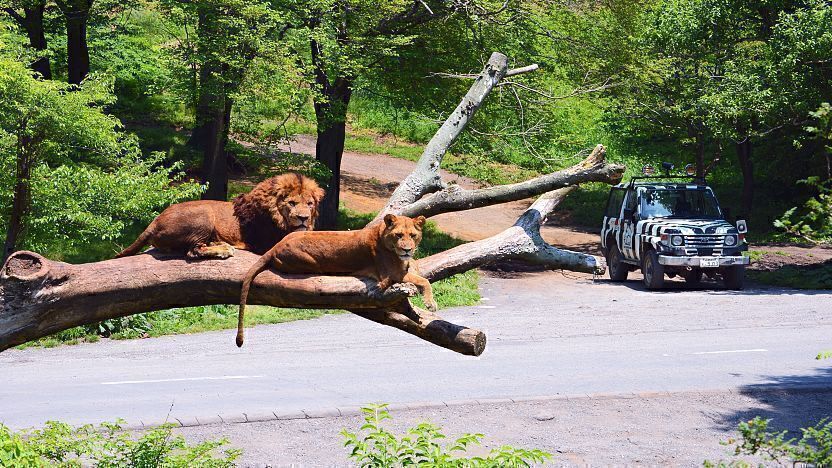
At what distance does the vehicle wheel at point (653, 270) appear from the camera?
2178 cm

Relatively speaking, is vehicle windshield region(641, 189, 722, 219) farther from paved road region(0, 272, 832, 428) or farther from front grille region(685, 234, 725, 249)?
paved road region(0, 272, 832, 428)

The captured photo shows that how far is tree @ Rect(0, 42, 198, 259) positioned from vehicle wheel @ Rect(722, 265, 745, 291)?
12.7m

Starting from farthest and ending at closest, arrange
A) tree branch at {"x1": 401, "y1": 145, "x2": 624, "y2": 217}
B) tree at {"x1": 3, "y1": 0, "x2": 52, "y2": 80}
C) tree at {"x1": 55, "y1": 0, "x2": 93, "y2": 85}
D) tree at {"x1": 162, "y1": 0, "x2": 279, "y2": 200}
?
tree at {"x1": 55, "y1": 0, "x2": 93, "y2": 85}, tree at {"x1": 3, "y1": 0, "x2": 52, "y2": 80}, tree at {"x1": 162, "y1": 0, "x2": 279, "y2": 200}, tree branch at {"x1": 401, "y1": 145, "x2": 624, "y2": 217}

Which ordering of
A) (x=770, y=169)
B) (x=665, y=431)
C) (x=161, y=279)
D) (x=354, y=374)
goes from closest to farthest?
1. (x=161, y=279)
2. (x=665, y=431)
3. (x=354, y=374)
4. (x=770, y=169)

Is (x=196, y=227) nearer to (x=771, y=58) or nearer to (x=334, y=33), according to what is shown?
(x=334, y=33)

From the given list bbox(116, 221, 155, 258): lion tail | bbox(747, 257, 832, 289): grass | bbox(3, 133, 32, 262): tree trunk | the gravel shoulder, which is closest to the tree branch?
bbox(116, 221, 155, 258): lion tail

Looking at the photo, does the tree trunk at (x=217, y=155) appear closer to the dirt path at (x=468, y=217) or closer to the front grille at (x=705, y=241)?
the dirt path at (x=468, y=217)

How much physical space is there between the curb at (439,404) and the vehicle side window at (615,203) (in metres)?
10.0

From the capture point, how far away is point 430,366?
1484 cm

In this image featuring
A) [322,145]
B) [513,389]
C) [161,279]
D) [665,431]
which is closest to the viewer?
[161,279]

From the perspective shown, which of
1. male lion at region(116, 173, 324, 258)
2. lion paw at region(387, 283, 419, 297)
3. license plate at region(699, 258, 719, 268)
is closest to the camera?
lion paw at region(387, 283, 419, 297)

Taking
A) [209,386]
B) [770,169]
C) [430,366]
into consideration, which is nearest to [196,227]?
[209,386]

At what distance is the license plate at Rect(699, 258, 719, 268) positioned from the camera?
21.2 meters

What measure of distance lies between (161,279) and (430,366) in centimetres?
906
